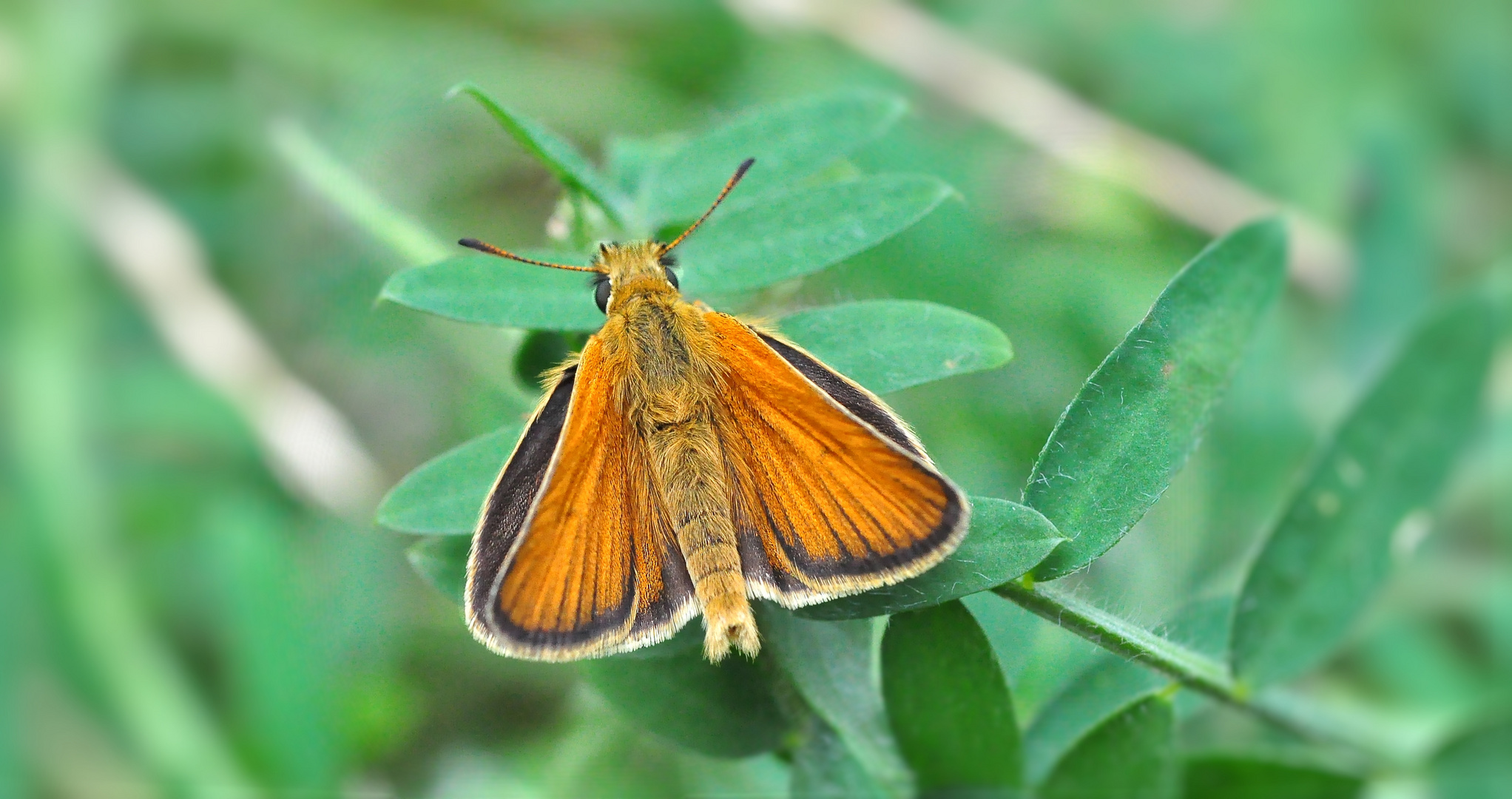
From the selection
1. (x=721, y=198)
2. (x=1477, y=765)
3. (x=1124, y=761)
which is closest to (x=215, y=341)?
(x=721, y=198)

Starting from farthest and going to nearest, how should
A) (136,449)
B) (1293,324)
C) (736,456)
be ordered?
1. (136,449)
2. (1293,324)
3. (736,456)

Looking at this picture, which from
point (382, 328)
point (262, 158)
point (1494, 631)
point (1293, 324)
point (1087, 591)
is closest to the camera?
point (1087, 591)

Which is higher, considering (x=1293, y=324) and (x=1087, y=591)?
(x=1293, y=324)

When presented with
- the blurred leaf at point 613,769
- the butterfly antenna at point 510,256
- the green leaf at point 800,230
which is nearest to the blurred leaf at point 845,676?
the green leaf at point 800,230

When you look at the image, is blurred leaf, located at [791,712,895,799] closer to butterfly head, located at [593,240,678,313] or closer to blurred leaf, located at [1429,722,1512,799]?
butterfly head, located at [593,240,678,313]

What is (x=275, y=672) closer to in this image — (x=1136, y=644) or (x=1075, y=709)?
(x=1075, y=709)

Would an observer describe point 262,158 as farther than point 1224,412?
Yes

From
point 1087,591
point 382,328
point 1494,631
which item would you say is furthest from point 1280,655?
point 382,328

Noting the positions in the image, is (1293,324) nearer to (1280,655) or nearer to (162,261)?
(1280,655)
